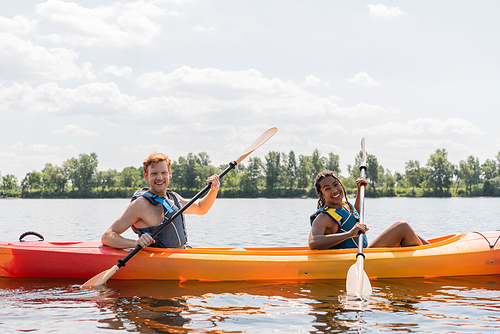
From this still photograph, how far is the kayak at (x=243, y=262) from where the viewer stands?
14.8 ft

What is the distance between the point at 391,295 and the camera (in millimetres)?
4066

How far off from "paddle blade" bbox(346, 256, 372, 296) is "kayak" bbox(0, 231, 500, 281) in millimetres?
335

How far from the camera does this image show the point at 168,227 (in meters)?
4.61

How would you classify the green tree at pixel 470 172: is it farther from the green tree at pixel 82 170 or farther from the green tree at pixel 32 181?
the green tree at pixel 32 181

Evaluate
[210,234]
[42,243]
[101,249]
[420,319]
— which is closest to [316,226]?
[420,319]

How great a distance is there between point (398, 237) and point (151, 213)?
264 centimetres

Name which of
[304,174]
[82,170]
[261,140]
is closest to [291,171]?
[304,174]

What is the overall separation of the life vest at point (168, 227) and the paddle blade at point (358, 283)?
1.84 m

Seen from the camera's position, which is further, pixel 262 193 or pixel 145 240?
pixel 262 193

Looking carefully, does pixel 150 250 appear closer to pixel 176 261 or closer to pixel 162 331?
pixel 176 261

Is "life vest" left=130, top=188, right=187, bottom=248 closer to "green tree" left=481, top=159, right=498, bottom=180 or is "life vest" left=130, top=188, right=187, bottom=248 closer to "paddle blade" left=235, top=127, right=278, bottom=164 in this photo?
"paddle blade" left=235, top=127, right=278, bottom=164

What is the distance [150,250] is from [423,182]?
214 feet

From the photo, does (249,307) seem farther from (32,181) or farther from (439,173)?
(32,181)

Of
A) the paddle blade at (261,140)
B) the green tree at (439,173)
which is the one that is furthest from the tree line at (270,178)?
the paddle blade at (261,140)
